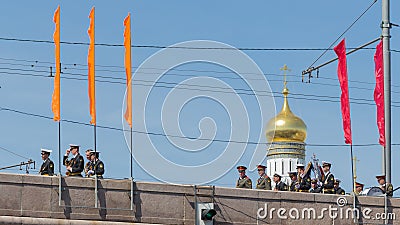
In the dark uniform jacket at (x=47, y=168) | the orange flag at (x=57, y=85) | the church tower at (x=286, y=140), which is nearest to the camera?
the dark uniform jacket at (x=47, y=168)

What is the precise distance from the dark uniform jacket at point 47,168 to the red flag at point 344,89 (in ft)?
31.7

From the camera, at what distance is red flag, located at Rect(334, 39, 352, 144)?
118ft

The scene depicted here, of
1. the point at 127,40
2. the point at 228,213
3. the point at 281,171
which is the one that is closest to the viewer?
the point at 228,213

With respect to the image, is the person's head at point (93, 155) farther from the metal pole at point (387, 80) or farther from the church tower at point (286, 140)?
the church tower at point (286, 140)

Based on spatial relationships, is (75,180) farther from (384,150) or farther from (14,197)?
(384,150)

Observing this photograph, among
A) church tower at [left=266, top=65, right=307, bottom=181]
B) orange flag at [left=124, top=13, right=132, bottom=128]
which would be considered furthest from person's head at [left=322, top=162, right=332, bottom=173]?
church tower at [left=266, top=65, right=307, bottom=181]

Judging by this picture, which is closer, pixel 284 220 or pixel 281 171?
pixel 284 220

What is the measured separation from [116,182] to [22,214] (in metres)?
2.75

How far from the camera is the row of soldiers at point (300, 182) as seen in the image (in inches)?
1323

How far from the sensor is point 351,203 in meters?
33.4

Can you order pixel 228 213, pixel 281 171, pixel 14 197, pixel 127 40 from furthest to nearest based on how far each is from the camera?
pixel 281 171, pixel 127 40, pixel 228 213, pixel 14 197

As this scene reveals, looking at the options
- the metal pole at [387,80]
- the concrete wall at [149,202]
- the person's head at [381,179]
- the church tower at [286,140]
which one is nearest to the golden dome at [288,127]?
the church tower at [286,140]

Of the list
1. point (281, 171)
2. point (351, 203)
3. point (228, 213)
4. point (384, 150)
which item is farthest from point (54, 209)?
point (281, 171)

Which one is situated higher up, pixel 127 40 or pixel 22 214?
pixel 127 40
